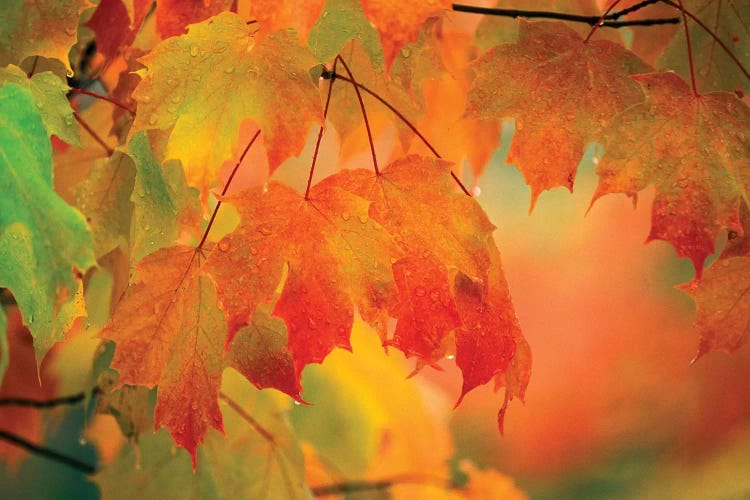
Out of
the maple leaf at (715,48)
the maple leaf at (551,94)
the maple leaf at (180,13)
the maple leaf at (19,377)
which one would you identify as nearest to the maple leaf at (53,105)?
the maple leaf at (180,13)

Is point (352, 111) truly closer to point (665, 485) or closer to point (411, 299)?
point (411, 299)

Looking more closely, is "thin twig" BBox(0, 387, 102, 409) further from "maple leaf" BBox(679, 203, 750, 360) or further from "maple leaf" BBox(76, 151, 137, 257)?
"maple leaf" BBox(679, 203, 750, 360)

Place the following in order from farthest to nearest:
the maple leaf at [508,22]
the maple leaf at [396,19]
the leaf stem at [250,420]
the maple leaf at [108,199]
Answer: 1. the leaf stem at [250,420]
2. the maple leaf at [508,22]
3. the maple leaf at [108,199]
4. the maple leaf at [396,19]

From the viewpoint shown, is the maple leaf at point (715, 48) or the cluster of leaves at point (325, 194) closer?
the cluster of leaves at point (325, 194)

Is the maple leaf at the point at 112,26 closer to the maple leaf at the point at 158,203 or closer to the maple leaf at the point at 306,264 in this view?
the maple leaf at the point at 158,203

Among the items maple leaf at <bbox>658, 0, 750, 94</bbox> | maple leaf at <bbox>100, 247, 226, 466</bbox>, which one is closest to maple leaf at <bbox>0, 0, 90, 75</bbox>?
maple leaf at <bbox>100, 247, 226, 466</bbox>

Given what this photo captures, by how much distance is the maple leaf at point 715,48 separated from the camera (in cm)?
74

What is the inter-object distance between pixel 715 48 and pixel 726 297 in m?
0.26

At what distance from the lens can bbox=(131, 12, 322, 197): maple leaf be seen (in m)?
0.52

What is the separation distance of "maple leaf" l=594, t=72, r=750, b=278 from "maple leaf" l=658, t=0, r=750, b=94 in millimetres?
181

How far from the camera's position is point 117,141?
856 millimetres

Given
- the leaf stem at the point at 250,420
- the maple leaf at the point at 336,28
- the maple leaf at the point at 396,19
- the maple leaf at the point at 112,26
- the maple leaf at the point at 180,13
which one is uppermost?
the maple leaf at the point at 112,26

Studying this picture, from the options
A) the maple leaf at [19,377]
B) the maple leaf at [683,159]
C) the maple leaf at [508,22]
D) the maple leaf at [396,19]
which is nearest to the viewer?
the maple leaf at [396,19]

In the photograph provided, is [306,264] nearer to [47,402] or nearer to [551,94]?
[551,94]
